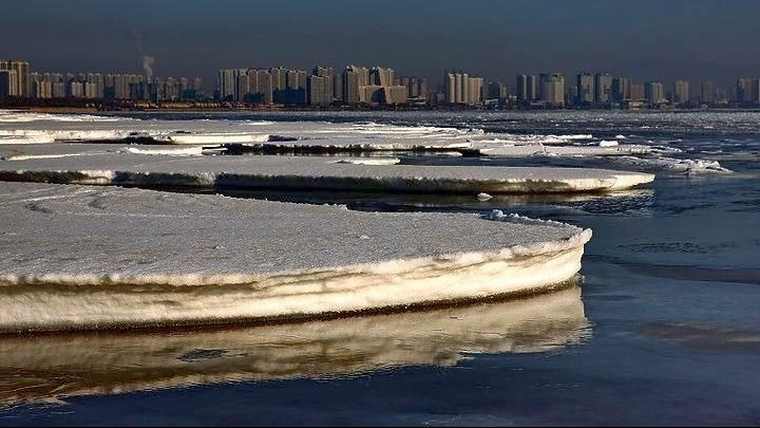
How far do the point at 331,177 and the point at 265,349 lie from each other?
35.6ft

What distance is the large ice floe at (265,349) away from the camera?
6020mm

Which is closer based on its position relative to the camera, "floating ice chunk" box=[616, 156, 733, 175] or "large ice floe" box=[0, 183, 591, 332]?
"large ice floe" box=[0, 183, 591, 332]

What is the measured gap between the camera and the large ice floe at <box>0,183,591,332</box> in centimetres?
693

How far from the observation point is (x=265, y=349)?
21.9 feet

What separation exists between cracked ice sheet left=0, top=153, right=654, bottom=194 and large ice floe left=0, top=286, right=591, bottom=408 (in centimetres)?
933

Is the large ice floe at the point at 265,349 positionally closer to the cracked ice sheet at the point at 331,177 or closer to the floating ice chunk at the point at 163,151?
the cracked ice sheet at the point at 331,177

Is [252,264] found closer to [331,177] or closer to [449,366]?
[449,366]

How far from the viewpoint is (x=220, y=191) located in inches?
698

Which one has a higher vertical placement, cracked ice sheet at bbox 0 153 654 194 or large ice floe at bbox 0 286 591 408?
cracked ice sheet at bbox 0 153 654 194

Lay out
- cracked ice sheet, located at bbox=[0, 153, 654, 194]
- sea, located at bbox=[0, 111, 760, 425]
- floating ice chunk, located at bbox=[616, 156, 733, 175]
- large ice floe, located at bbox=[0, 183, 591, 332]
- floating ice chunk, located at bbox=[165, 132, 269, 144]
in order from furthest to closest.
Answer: floating ice chunk, located at bbox=[165, 132, 269, 144]
floating ice chunk, located at bbox=[616, 156, 733, 175]
cracked ice sheet, located at bbox=[0, 153, 654, 194]
large ice floe, located at bbox=[0, 183, 591, 332]
sea, located at bbox=[0, 111, 760, 425]

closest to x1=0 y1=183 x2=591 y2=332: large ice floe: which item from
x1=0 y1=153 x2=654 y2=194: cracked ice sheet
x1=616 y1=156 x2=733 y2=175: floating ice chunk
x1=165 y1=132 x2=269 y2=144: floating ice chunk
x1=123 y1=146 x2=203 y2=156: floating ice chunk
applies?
x1=0 y1=153 x2=654 y2=194: cracked ice sheet

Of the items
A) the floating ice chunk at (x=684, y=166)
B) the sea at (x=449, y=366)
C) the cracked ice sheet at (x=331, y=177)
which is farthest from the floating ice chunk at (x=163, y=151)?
the sea at (x=449, y=366)

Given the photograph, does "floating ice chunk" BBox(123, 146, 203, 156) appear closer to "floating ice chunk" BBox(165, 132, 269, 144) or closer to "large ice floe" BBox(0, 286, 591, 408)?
"floating ice chunk" BBox(165, 132, 269, 144)

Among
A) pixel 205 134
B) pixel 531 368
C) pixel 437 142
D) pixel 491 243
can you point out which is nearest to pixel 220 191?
pixel 491 243
